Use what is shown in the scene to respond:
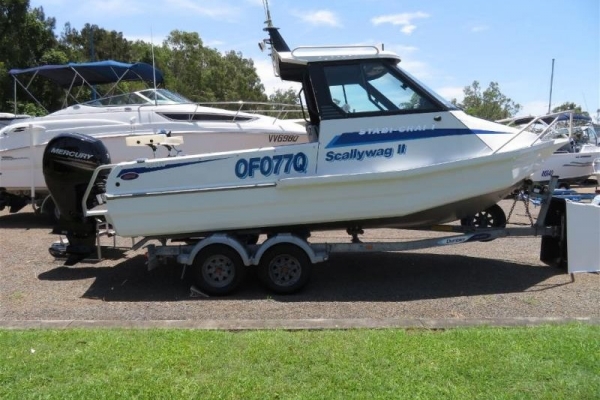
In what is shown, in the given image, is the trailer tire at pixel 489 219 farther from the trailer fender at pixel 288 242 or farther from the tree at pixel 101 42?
the tree at pixel 101 42

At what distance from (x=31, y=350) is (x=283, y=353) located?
6.65ft

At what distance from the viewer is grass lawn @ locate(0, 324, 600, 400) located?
3.61m

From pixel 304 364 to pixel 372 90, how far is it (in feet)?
12.0

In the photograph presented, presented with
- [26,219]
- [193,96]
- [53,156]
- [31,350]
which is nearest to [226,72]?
[193,96]

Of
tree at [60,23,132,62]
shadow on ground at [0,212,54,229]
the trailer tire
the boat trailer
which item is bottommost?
shadow on ground at [0,212,54,229]

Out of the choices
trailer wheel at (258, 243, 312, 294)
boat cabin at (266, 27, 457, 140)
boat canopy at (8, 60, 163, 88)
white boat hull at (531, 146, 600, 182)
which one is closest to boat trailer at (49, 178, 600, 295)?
trailer wheel at (258, 243, 312, 294)

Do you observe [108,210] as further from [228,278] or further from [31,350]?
[31,350]

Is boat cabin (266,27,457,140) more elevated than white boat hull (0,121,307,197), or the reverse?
boat cabin (266,27,457,140)

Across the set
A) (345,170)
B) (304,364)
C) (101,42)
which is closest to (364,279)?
(345,170)

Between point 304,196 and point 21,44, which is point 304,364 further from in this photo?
point 21,44

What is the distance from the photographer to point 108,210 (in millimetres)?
6430

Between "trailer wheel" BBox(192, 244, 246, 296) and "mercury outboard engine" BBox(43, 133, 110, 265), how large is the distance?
1905 millimetres

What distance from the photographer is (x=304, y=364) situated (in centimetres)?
401

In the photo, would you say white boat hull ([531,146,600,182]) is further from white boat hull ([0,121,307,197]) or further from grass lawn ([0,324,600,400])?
grass lawn ([0,324,600,400])
